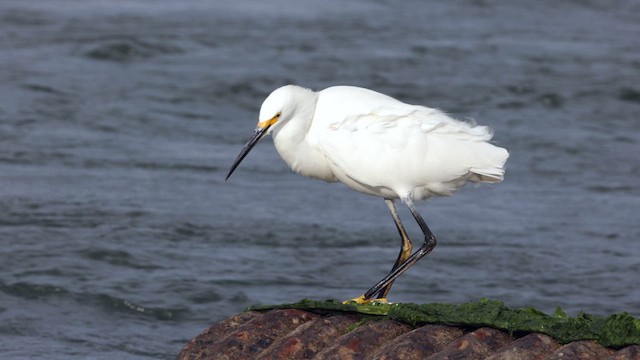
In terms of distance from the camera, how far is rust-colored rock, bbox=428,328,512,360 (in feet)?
15.8

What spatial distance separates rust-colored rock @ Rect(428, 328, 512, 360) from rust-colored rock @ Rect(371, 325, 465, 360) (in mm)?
82

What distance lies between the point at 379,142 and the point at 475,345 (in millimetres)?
1774

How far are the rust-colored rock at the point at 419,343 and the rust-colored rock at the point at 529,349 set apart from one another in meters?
0.29

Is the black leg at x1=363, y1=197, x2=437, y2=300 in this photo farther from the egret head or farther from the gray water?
the gray water

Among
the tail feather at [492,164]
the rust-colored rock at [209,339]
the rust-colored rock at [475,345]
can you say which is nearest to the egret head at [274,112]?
the tail feather at [492,164]

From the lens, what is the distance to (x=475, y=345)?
A: 4.88 metres

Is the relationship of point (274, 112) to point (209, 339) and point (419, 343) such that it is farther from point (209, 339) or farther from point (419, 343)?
point (419, 343)

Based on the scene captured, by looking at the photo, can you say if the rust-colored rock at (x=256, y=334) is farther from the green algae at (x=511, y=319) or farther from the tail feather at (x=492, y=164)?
the tail feather at (x=492, y=164)

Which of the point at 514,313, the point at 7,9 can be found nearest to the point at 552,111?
the point at 7,9

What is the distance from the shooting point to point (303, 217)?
1104 cm

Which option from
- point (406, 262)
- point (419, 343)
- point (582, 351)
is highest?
point (582, 351)

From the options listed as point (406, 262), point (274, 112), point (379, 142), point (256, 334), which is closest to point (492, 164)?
point (379, 142)

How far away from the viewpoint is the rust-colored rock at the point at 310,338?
5133mm

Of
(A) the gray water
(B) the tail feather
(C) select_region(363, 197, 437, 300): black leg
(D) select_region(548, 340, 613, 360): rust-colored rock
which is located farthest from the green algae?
(A) the gray water
